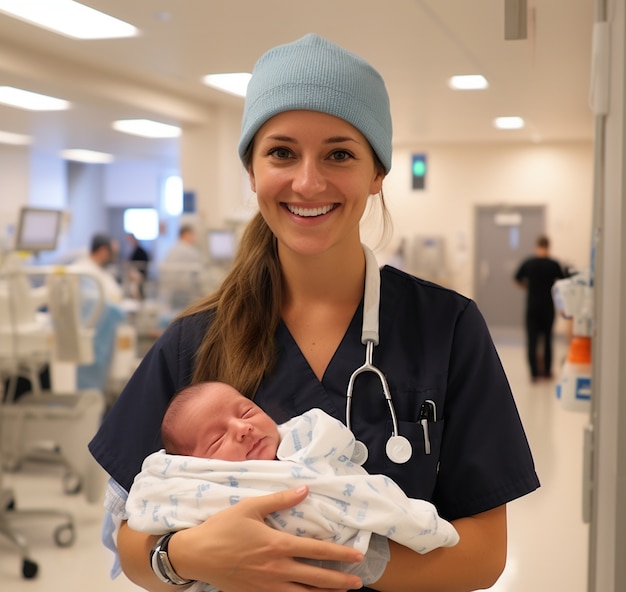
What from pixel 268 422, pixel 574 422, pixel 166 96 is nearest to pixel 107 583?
pixel 268 422

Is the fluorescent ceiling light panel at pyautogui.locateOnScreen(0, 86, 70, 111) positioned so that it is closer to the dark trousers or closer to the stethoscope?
the dark trousers

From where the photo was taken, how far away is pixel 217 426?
137cm

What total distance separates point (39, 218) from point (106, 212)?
12.7 metres

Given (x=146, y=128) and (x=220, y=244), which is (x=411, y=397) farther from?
(x=146, y=128)

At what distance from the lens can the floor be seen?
3.69m

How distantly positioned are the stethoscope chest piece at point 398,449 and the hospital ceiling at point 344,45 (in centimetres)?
121

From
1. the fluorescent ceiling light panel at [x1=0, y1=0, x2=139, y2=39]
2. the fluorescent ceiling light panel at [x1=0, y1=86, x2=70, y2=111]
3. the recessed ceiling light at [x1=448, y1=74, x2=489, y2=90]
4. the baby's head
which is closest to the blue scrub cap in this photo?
the baby's head

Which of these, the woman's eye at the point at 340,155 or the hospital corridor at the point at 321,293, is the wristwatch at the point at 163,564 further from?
the woman's eye at the point at 340,155

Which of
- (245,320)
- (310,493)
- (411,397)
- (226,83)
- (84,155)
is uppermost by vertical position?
(84,155)

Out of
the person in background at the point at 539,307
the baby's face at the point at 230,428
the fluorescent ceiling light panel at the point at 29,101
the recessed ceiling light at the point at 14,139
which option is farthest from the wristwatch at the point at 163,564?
the recessed ceiling light at the point at 14,139

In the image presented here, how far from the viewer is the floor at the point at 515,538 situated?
3693 mm

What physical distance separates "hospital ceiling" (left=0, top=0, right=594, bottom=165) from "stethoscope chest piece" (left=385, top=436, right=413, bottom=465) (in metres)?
1.21

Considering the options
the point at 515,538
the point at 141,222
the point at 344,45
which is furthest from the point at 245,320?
the point at 141,222

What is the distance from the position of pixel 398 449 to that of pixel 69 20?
15.3 ft
